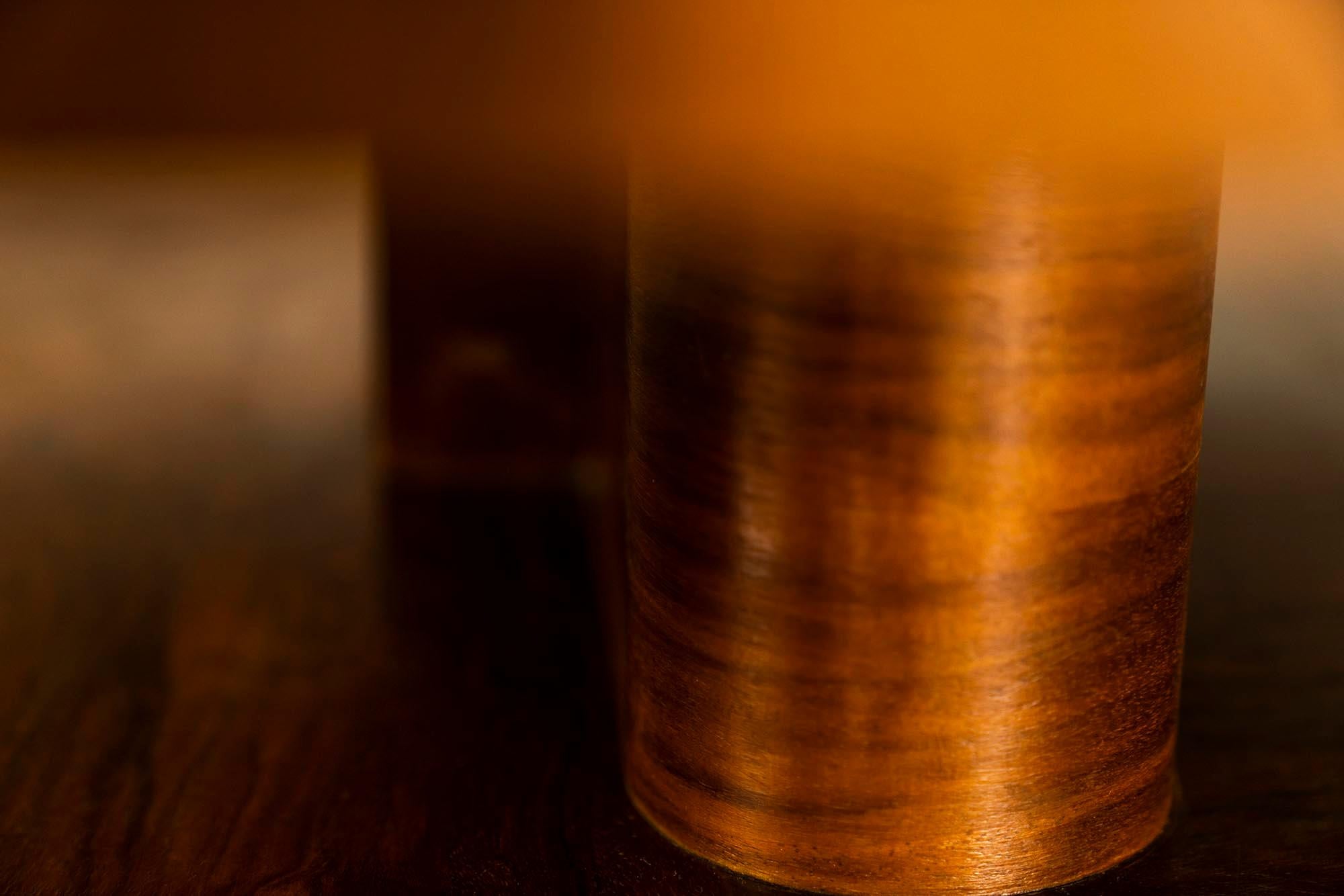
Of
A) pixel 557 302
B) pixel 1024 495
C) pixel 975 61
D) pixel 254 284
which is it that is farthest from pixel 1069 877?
pixel 254 284

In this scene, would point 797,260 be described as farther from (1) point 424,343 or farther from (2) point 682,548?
(1) point 424,343

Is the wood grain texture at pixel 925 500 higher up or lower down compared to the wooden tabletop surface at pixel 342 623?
higher up

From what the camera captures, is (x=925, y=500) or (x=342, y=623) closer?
(x=925, y=500)

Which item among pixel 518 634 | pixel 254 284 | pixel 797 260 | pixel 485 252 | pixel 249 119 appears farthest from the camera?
pixel 254 284

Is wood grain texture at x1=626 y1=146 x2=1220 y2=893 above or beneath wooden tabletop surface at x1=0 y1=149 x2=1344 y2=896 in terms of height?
above
